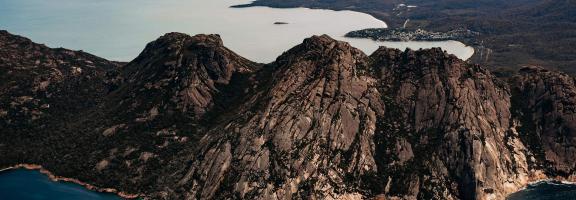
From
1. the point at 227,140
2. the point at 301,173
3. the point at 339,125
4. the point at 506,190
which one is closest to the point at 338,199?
the point at 301,173

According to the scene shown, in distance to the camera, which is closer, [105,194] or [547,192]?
[547,192]

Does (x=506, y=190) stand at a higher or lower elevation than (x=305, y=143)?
lower

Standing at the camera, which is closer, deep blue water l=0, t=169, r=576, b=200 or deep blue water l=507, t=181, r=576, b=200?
deep blue water l=507, t=181, r=576, b=200

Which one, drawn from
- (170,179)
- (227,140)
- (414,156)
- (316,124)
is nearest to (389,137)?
(414,156)

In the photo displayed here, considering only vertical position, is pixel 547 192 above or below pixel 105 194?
above

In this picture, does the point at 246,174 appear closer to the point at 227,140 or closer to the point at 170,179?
the point at 227,140

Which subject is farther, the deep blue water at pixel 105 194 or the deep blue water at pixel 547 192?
the deep blue water at pixel 105 194

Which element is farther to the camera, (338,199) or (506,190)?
(506,190)

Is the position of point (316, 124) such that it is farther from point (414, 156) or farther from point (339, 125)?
point (414, 156)
